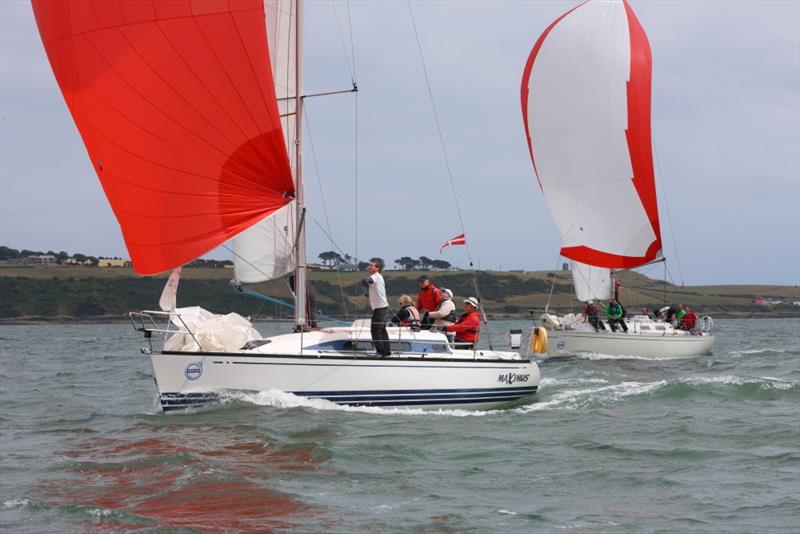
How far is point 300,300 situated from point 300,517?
6.48 metres

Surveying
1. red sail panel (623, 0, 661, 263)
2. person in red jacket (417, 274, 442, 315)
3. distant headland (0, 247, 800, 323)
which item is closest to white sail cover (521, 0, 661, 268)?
red sail panel (623, 0, 661, 263)

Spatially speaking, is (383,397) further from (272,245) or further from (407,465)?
(407,465)

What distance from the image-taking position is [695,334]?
30.8m

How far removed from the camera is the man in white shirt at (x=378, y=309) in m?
14.4

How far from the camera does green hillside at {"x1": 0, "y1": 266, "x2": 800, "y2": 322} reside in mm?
81000

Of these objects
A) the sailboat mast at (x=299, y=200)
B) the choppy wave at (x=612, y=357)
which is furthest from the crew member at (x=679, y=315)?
the sailboat mast at (x=299, y=200)

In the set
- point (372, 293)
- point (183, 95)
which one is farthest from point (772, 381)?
point (183, 95)

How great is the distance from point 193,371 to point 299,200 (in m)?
2.86

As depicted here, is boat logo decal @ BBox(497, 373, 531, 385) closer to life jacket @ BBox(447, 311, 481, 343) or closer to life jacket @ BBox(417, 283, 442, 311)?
life jacket @ BBox(447, 311, 481, 343)

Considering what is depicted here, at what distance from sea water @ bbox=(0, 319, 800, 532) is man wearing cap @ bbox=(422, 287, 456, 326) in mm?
1693

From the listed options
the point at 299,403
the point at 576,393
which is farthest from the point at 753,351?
the point at 299,403

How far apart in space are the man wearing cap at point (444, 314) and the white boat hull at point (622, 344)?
42.9 ft

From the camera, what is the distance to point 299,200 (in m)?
15.1

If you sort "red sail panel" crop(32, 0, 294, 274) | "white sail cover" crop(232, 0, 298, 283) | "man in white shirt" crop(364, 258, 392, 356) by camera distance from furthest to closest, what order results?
"white sail cover" crop(232, 0, 298, 283) < "man in white shirt" crop(364, 258, 392, 356) < "red sail panel" crop(32, 0, 294, 274)
